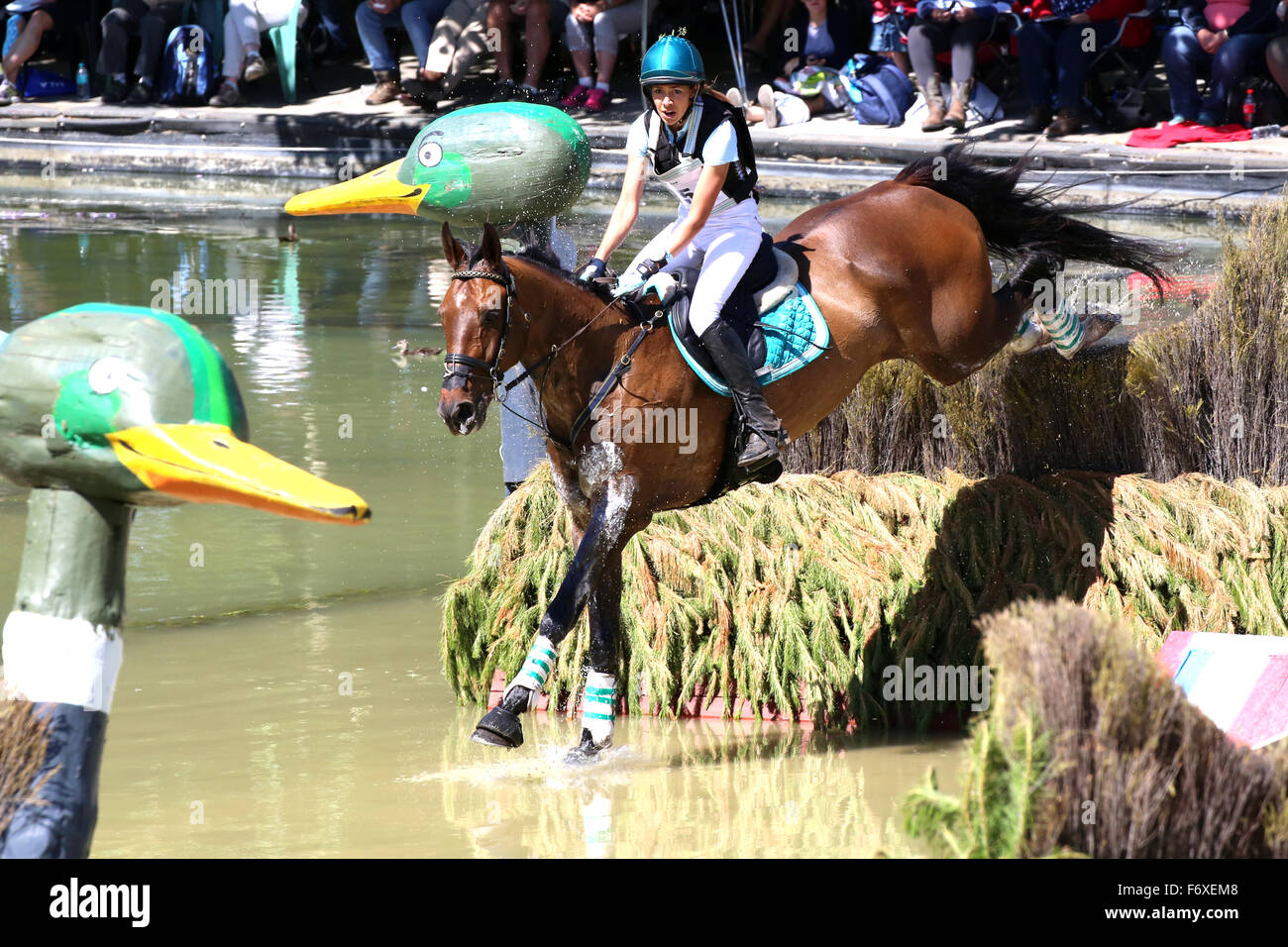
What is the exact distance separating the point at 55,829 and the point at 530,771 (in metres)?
2.58

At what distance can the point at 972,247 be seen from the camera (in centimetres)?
657

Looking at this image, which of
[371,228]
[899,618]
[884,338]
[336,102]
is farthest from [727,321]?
[336,102]

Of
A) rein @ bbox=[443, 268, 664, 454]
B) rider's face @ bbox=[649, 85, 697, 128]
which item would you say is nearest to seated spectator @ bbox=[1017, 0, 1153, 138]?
rider's face @ bbox=[649, 85, 697, 128]

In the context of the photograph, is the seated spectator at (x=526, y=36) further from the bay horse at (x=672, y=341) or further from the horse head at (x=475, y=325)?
the horse head at (x=475, y=325)

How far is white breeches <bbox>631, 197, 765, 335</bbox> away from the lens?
562cm

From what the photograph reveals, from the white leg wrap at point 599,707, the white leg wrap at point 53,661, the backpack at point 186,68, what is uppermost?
the backpack at point 186,68

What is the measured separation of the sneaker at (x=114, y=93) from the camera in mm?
21734

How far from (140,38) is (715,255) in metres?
18.3

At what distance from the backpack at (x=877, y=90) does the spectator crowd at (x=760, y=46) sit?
131 millimetres

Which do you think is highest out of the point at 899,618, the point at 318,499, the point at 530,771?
the point at 318,499

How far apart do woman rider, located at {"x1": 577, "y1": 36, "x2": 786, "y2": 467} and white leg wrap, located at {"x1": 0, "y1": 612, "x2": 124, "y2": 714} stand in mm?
2754

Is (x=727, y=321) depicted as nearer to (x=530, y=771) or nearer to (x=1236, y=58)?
(x=530, y=771)

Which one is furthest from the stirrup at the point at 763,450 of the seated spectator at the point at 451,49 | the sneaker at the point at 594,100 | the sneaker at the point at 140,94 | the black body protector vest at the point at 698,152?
the sneaker at the point at 140,94

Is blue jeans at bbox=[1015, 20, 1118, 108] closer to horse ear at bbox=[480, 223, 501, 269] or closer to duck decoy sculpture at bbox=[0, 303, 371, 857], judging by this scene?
horse ear at bbox=[480, 223, 501, 269]
